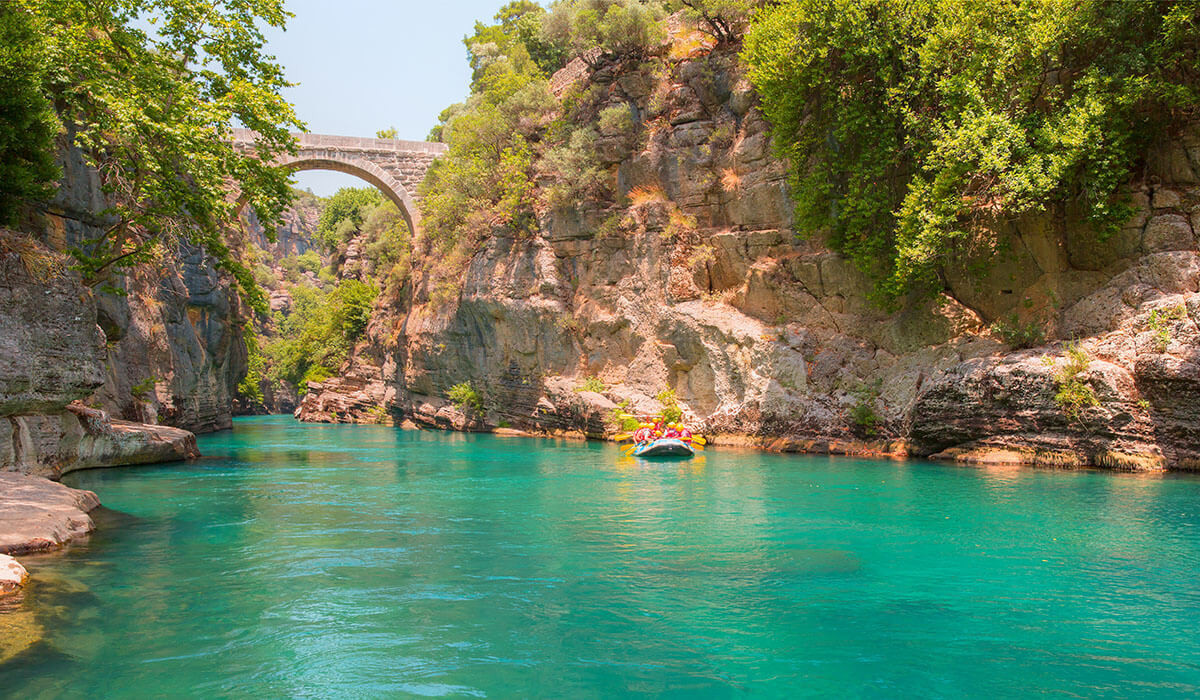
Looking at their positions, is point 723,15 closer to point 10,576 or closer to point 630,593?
point 630,593

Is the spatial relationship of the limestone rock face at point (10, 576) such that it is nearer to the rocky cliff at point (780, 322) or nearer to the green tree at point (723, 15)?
the rocky cliff at point (780, 322)

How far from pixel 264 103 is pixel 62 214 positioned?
5.81 m

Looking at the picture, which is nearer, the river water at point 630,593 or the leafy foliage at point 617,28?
the river water at point 630,593

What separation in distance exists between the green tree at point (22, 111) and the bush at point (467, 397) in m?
21.5

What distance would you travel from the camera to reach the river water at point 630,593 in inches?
223

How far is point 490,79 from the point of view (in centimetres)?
3850

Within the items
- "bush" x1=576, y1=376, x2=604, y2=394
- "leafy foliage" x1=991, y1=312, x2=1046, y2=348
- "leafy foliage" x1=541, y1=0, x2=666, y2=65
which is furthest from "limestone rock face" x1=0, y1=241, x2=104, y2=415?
"leafy foliage" x1=541, y1=0, x2=666, y2=65

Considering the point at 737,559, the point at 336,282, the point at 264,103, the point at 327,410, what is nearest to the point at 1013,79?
the point at 737,559

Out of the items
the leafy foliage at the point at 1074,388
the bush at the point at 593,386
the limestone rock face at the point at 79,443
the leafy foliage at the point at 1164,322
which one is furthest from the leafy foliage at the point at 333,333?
the leafy foliage at the point at 1164,322

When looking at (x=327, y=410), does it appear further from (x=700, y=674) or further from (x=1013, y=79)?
(x=700, y=674)

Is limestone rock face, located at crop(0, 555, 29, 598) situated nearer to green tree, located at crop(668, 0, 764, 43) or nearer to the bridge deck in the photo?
green tree, located at crop(668, 0, 764, 43)

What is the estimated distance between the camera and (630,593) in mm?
7785

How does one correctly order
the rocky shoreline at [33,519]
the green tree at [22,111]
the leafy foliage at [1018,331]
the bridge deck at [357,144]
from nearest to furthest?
1. the rocky shoreline at [33,519]
2. the green tree at [22,111]
3. the leafy foliage at [1018,331]
4. the bridge deck at [357,144]

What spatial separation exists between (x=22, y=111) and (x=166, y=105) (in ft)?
8.30
